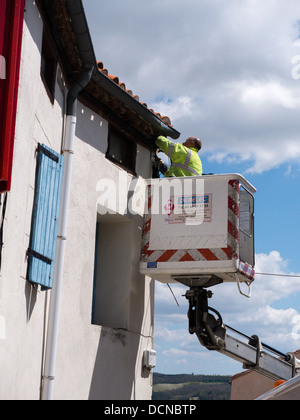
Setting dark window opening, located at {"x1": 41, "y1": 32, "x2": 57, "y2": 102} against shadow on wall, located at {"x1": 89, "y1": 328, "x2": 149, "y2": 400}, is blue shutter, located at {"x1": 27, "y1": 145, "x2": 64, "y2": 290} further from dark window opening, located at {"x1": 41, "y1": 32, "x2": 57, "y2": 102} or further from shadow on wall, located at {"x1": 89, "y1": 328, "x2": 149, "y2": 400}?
shadow on wall, located at {"x1": 89, "y1": 328, "x2": 149, "y2": 400}

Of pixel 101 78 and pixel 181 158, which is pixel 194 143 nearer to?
pixel 181 158

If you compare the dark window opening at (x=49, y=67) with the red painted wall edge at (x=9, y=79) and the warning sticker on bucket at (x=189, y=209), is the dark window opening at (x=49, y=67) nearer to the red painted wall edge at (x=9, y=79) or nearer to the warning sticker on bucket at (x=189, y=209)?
the red painted wall edge at (x=9, y=79)

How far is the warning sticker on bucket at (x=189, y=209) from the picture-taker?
10.8m

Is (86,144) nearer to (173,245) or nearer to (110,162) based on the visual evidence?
(110,162)

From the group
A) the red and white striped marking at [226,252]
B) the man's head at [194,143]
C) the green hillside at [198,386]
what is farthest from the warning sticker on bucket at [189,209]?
the green hillside at [198,386]

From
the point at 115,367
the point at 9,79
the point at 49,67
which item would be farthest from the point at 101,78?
the point at 115,367

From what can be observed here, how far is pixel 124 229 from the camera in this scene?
1167 cm

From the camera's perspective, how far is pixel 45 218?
27.5ft

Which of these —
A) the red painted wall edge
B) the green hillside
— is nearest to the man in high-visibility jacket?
the red painted wall edge

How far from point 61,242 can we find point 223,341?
3615mm

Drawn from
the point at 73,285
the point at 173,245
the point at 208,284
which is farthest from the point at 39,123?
the point at 208,284

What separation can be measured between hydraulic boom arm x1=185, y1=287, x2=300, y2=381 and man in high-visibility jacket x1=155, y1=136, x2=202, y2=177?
6.91 feet

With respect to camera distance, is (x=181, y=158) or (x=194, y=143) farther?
(x=194, y=143)

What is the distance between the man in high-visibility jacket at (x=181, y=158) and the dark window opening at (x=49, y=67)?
316 cm
